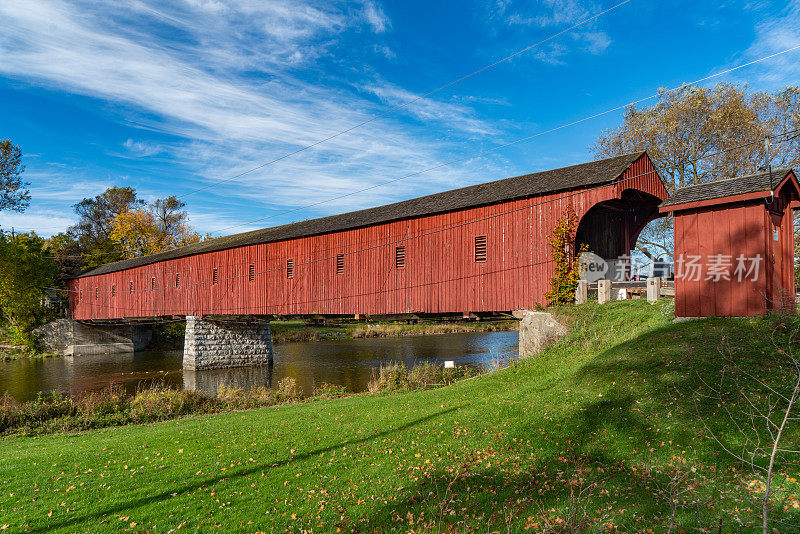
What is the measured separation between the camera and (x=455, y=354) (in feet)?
89.4

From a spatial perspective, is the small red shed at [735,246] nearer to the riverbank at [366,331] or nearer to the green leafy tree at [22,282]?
the riverbank at [366,331]

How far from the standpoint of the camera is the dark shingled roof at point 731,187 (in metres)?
9.62

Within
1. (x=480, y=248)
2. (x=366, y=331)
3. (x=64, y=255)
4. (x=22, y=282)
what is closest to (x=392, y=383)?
(x=480, y=248)

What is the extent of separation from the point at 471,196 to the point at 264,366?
16.8 metres

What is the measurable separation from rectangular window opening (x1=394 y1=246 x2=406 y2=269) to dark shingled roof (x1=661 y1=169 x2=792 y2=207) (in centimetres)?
913

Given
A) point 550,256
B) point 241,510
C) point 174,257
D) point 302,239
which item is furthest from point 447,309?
point 174,257

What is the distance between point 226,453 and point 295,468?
160 centimetres

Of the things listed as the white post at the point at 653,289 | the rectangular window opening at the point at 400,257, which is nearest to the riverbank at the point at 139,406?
the rectangular window opening at the point at 400,257

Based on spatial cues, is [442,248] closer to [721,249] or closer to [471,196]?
[471,196]

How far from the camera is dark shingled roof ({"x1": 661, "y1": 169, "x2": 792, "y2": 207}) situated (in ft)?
31.6

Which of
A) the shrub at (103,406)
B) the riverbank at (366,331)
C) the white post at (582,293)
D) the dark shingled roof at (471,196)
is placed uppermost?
the dark shingled roof at (471,196)

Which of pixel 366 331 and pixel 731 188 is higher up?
pixel 731 188

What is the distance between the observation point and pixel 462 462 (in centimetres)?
636

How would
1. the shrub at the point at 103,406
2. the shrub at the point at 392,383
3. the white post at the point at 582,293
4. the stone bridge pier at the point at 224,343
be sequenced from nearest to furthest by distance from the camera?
the shrub at the point at 103,406 → the white post at the point at 582,293 → the shrub at the point at 392,383 → the stone bridge pier at the point at 224,343
